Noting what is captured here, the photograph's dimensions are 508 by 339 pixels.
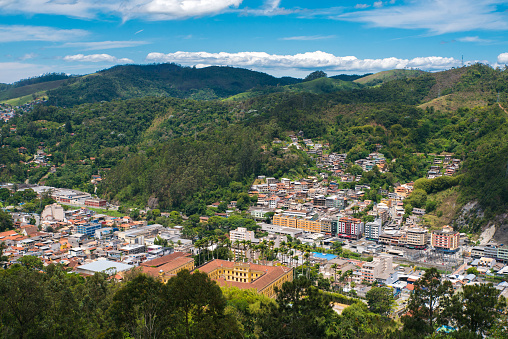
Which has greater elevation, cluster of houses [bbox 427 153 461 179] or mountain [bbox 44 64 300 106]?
mountain [bbox 44 64 300 106]

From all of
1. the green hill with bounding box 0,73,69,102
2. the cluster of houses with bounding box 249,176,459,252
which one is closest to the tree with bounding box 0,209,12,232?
the cluster of houses with bounding box 249,176,459,252

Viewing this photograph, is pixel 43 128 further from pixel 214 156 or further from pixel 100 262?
pixel 100 262

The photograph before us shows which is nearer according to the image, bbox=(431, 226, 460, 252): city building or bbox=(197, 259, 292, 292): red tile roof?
bbox=(197, 259, 292, 292): red tile roof

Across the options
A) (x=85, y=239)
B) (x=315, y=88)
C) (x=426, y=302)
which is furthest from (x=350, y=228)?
(x=315, y=88)

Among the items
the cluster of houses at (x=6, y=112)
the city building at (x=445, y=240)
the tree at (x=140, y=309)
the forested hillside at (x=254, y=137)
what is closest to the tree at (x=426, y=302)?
the tree at (x=140, y=309)

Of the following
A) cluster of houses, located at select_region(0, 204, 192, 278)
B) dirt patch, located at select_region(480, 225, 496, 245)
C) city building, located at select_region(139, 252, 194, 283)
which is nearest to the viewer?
city building, located at select_region(139, 252, 194, 283)

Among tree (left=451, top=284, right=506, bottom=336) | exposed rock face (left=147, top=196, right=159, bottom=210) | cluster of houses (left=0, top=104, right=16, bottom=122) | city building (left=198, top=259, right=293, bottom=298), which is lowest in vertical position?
exposed rock face (left=147, top=196, right=159, bottom=210)

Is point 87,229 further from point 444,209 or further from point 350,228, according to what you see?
point 444,209

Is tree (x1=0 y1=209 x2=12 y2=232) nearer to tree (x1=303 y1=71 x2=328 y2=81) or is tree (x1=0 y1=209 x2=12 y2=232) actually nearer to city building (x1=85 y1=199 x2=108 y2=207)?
city building (x1=85 y1=199 x2=108 y2=207)
